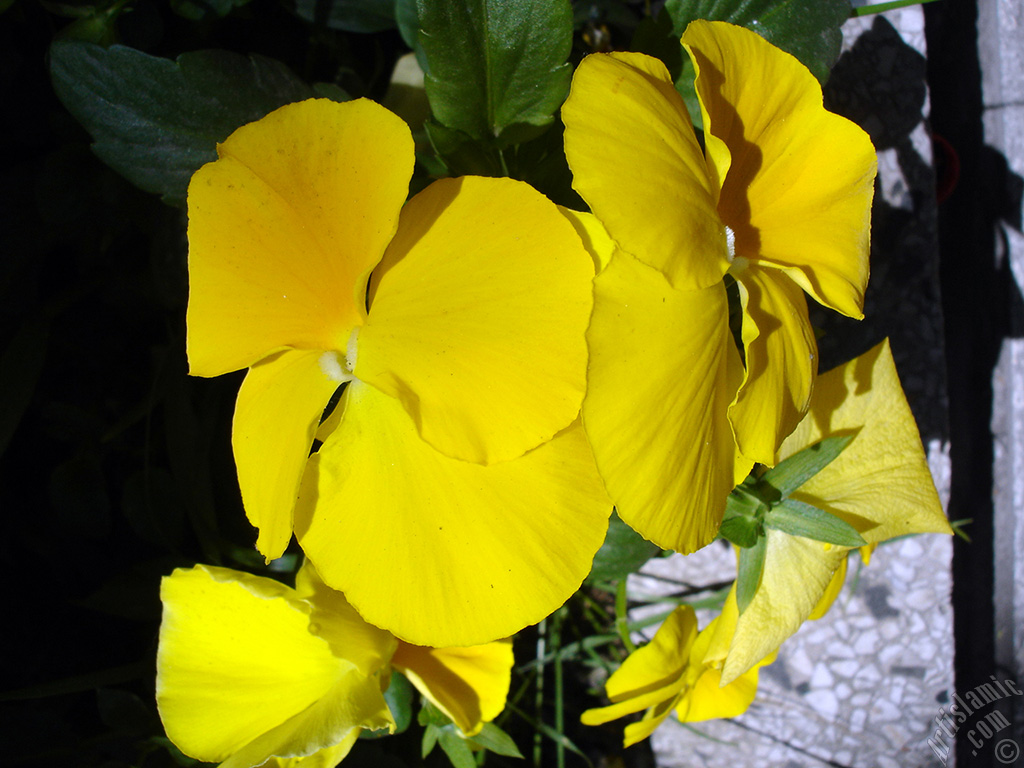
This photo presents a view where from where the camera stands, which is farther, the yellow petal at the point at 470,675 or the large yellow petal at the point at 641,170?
the yellow petal at the point at 470,675

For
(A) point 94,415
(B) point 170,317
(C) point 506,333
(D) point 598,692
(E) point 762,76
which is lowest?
(D) point 598,692

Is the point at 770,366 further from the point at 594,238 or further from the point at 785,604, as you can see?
the point at 785,604

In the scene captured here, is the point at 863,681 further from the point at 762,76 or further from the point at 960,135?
the point at 762,76

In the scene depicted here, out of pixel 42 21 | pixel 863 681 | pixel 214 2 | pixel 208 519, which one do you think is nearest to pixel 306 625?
pixel 208 519

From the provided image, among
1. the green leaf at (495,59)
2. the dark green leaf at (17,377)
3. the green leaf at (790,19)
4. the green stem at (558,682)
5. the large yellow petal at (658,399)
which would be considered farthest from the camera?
the green stem at (558,682)

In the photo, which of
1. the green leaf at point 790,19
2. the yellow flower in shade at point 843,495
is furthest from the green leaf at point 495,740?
the green leaf at point 790,19

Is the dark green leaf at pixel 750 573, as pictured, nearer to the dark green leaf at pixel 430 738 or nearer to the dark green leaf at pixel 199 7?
the dark green leaf at pixel 430 738
